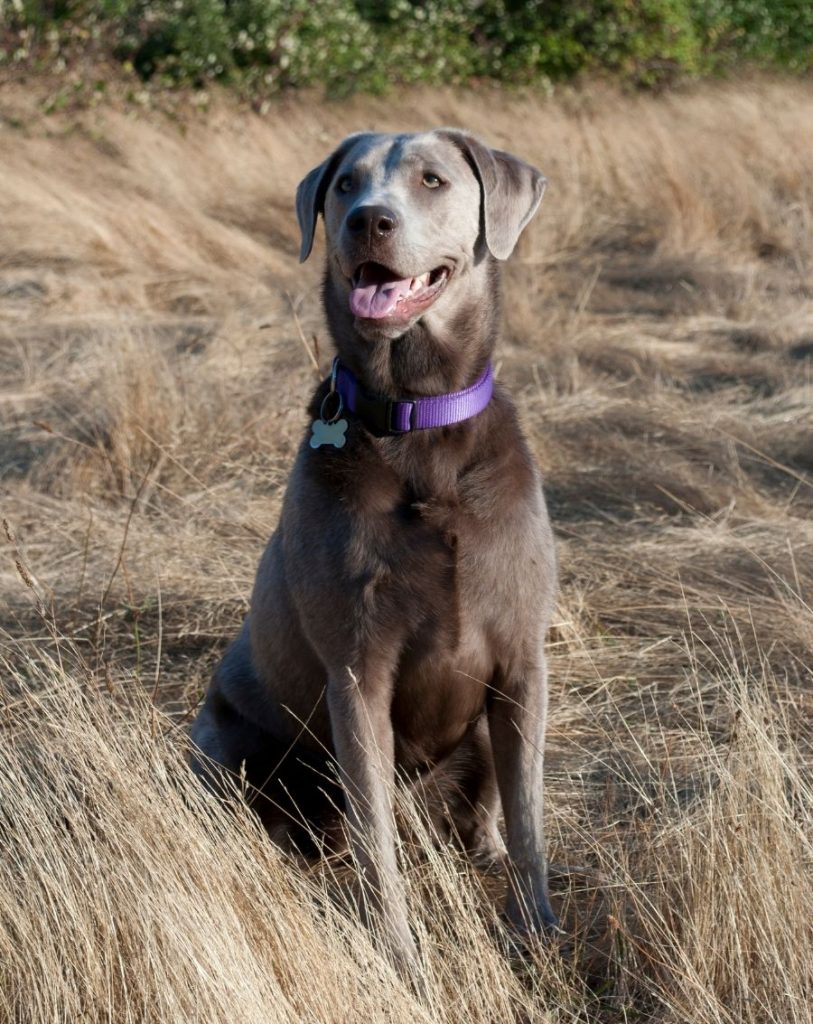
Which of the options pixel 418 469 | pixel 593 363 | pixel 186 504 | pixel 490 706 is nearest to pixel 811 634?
pixel 490 706

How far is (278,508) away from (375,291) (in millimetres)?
2149

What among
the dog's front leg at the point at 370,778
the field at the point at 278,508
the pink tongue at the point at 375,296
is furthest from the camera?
the pink tongue at the point at 375,296

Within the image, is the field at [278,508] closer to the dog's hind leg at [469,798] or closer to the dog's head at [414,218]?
the dog's hind leg at [469,798]

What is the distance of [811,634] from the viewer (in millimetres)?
4023

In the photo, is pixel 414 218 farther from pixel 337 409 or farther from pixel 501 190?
pixel 337 409

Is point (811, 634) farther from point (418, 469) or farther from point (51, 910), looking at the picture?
point (51, 910)

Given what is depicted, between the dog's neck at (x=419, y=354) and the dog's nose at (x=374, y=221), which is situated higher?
the dog's nose at (x=374, y=221)

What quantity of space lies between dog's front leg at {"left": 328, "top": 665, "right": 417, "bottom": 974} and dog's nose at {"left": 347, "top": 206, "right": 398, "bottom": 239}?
0.93 m

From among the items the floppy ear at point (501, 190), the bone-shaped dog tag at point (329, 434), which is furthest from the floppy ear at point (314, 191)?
the bone-shaped dog tag at point (329, 434)

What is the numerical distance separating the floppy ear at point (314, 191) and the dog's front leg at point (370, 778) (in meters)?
1.08

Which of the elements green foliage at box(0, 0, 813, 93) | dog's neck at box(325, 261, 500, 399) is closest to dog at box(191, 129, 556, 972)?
dog's neck at box(325, 261, 500, 399)

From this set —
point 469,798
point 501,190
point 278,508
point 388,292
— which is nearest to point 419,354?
point 388,292

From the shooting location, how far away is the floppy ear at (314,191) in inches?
133

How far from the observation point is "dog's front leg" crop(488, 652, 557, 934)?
10.1 feet
